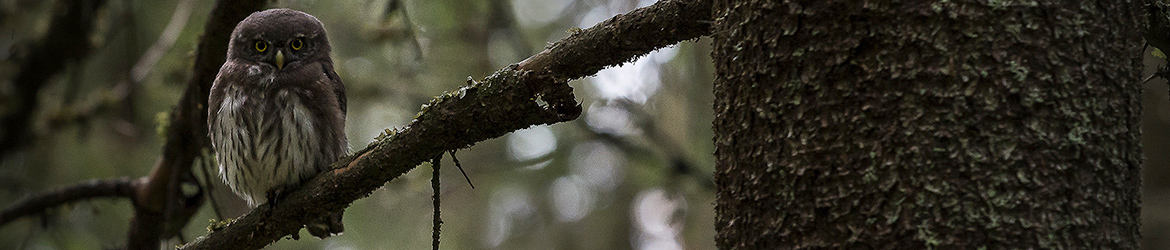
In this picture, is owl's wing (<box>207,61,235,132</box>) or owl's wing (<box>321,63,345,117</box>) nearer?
owl's wing (<box>207,61,235,132</box>)

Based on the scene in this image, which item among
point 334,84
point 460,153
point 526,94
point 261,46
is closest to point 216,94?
point 261,46

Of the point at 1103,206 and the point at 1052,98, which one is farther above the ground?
the point at 1052,98

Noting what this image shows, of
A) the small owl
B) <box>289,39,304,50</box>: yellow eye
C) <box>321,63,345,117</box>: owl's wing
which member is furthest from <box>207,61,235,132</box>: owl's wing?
<box>321,63,345,117</box>: owl's wing

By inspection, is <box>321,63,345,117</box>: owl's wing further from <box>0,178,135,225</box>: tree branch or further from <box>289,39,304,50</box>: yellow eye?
<box>0,178,135,225</box>: tree branch

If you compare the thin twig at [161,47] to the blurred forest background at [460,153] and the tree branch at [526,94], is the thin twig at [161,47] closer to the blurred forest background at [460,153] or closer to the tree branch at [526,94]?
the blurred forest background at [460,153]

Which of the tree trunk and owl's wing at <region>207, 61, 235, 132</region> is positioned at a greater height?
owl's wing at <region>207, 61, 235, 132</region>

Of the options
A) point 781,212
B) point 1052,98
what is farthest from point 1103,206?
point 781,212

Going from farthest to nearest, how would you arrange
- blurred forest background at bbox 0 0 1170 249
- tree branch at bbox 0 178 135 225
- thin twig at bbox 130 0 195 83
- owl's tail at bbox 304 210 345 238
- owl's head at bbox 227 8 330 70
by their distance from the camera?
blurred forest background at bbox 0 0 1170 249, thin twig at bbox 130 0 195 83, tree branch at bbox 0 178 135 225, owl's tail at bbox 304 210 345 238, owl's head at bbox 227 8 330 70

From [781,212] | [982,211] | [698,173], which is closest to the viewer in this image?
[982,211]

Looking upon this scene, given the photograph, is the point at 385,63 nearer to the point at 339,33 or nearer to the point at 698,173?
the point at 339,33

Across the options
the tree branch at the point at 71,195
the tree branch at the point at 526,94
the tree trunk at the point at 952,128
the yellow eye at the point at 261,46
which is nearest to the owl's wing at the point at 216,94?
the yellow eye at the point at 261,46
